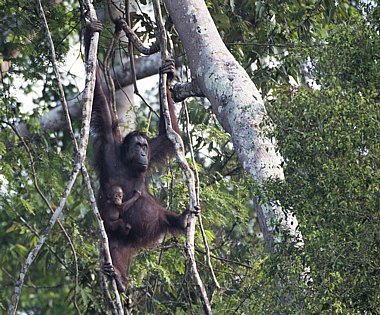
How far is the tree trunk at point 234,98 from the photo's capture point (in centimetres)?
466

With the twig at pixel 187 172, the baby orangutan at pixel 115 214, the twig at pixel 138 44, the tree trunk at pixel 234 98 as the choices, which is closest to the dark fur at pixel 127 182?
the baby orangutan at pixel 115 214

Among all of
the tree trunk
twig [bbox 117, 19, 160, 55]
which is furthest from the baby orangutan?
the tree trunk

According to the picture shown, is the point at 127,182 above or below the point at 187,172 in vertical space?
above

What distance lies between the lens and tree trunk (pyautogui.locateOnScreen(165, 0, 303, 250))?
466 cm

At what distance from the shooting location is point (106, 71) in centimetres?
638

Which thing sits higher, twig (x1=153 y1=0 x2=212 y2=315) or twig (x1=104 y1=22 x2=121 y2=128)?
twig (x1=104 y1=22 x2=121 y2=128)

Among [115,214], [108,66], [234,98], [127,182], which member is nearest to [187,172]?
[234,98]

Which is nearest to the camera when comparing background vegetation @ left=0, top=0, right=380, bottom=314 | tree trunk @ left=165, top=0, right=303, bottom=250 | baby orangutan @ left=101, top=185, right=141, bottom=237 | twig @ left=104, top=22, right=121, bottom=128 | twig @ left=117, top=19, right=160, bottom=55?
background vegetation @ left=0, top=0, right=380, bottom=314

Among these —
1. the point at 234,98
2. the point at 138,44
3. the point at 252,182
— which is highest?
the point at 138,44

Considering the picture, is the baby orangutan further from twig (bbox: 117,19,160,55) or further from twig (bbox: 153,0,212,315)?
Answer: twig (bbox: 153,0,212,315)

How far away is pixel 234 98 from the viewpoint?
5027 millimetres

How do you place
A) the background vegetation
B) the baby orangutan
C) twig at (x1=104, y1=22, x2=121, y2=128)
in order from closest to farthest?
the background vegetation → twig at (x1=104, y1=22, x2=121, y2=128) → the baby orangutan

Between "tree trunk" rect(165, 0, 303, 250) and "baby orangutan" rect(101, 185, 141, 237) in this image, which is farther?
"baby orangutan" rect(101, 185, 141, 237)

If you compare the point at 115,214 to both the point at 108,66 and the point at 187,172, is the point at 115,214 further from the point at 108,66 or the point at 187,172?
the point at 187,172
